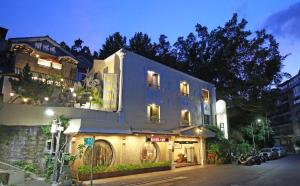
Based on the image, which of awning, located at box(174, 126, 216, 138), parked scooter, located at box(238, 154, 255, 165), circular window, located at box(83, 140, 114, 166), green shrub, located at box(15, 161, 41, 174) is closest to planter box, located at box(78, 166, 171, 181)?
circular window, located at box(83, 140, 114, 166)

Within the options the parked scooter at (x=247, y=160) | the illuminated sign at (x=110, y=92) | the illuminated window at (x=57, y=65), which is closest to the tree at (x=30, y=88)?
the illuminated sign at (x=110, y=92)

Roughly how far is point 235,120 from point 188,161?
18.4m

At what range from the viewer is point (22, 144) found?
17625 millimetres

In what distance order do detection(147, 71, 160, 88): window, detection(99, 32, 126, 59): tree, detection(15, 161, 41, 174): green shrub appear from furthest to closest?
detection(99, 32, 126, 59): tree
detection(147, 71, 160, 88): window
detection(15, 161, 41, 174): green shrub

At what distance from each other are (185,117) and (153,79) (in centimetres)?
612

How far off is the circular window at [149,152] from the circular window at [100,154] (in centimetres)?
355

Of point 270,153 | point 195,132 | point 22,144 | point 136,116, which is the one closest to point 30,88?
point 22,144

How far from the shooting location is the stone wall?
1727 centimetres

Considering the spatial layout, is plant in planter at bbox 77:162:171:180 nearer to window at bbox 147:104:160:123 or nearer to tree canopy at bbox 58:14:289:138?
window at bbox 147:104:160:123

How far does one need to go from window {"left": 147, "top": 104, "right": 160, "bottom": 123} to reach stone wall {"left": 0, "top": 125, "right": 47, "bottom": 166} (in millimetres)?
9547

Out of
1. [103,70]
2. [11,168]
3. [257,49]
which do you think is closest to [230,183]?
[11,168]

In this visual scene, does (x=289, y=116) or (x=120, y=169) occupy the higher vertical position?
(x=289, y=116)

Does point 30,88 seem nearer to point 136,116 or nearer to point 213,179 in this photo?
point 136,116

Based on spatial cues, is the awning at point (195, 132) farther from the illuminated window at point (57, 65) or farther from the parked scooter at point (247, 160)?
the illuminated window at point (57, 65)
